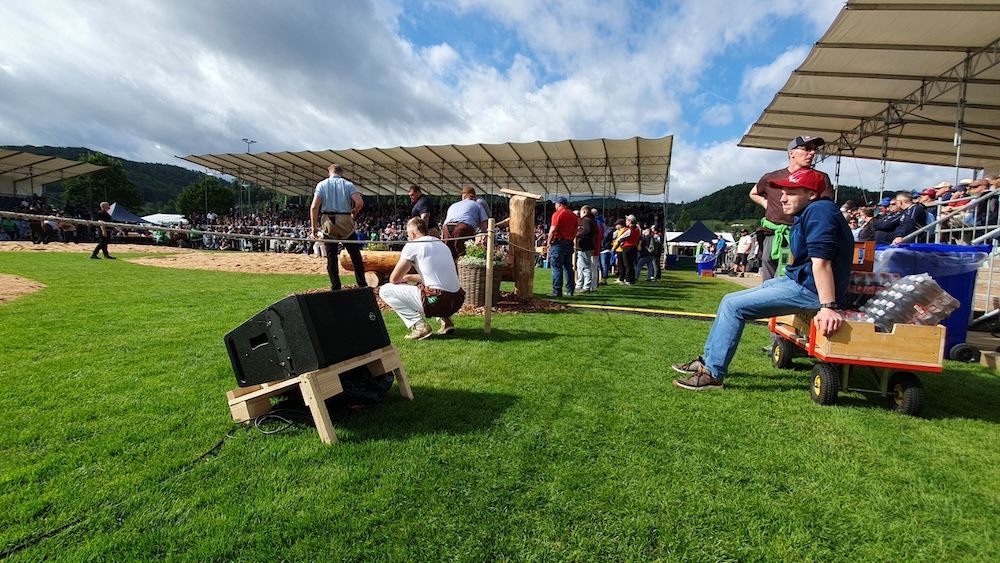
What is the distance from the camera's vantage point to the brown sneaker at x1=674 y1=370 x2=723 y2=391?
11.3 feet

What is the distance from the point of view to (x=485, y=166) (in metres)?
25.5

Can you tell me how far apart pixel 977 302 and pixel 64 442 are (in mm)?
9781

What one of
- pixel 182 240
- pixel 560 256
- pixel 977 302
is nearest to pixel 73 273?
pixel 560 256

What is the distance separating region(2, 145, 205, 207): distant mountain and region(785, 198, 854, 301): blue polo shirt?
10789 centimetres

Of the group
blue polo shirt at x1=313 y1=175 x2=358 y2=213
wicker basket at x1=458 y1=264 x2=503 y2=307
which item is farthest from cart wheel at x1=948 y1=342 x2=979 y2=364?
blue polo shirt at x1=313 y1=175 x2=358 y2=213

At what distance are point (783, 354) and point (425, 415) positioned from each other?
3.38m

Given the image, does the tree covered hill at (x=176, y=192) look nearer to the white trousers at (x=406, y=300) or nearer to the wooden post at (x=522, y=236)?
the wooden post at (x=522, y=236)

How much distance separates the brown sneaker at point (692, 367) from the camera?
11.9 ft

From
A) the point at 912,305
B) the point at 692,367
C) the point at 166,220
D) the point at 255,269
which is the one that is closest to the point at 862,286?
the point at 912,305

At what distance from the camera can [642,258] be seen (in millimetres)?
13836

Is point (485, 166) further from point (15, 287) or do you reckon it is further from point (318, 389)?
point (318, 389)

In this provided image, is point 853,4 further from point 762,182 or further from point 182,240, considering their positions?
point 182,240

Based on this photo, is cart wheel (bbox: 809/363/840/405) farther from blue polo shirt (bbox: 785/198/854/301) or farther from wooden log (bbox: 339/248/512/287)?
wooden log (bbox: 339/248/512/287)

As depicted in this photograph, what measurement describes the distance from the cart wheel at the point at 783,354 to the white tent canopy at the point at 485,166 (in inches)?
607
